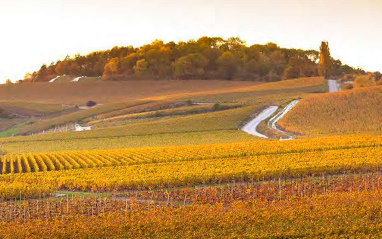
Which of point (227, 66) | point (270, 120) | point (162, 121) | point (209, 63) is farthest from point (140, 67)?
point (270, 120)

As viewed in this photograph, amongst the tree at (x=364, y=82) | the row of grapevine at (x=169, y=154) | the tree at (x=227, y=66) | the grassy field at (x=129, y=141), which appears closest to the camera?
the row of grapevine at (x=169, y=154)

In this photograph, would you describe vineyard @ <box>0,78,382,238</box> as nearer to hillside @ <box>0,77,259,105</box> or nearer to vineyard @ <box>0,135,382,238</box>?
vineyard @ <box>0,135,382,238</box>

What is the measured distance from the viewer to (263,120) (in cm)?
8562

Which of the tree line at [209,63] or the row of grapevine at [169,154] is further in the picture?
the tree line at [209,63]

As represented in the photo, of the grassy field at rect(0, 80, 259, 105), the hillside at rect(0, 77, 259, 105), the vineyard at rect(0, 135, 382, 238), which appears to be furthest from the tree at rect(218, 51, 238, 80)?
the vineyard at rect(0, 135, 382, 238)

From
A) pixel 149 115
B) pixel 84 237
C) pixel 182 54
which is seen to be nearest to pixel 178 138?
pixel 149 115

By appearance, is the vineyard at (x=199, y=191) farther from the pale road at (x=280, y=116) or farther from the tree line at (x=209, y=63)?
the tree line at (x=209, y=63)

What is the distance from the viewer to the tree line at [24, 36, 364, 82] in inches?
6171

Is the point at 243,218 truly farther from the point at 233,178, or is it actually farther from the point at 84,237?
the point at 233,178

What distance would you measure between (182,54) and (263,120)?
8793cm

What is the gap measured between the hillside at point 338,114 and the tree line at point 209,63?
50.1 meters

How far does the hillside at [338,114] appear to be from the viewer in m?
70.7

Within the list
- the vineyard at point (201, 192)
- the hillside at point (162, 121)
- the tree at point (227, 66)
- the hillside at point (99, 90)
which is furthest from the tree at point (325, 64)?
the vineyard at point (201, 192)

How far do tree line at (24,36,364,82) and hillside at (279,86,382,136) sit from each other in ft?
165
